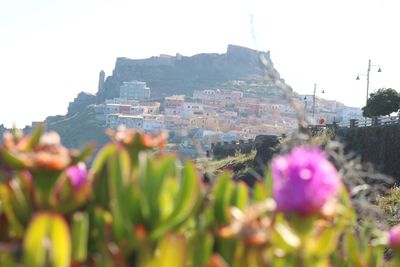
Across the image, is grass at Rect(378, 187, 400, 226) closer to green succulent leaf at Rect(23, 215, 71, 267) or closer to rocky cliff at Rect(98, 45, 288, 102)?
green succulent leaf at Rect(23, 215, 71, 267)

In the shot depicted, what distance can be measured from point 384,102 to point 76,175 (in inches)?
1075

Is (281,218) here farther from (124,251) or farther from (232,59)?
(232,59)

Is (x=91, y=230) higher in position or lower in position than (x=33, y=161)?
lower

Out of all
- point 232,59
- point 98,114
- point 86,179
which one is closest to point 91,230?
point 86,179

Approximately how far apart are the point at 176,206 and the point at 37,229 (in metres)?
0.28

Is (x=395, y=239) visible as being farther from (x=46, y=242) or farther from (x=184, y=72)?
(x=184, y=72)

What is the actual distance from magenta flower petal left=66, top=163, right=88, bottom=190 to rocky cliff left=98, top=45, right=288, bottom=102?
397 ft

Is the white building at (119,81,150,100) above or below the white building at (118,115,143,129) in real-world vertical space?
above

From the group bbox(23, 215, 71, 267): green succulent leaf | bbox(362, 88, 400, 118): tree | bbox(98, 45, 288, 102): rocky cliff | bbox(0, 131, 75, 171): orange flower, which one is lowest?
bbox(23, 215, 71, 267): green succulent leaf

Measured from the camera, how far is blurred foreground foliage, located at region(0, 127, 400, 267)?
42.3 inches

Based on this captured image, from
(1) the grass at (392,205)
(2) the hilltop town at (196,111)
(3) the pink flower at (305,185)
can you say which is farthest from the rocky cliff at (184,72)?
(3) the pink flower at (305,185)

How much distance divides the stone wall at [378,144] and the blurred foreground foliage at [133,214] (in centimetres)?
1779

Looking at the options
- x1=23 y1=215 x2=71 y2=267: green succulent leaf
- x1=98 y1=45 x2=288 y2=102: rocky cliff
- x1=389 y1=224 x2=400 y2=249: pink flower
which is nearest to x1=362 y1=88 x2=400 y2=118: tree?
x1=389 y1=224 x2=400 y2=249: pink flower

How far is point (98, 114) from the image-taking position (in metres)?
114
